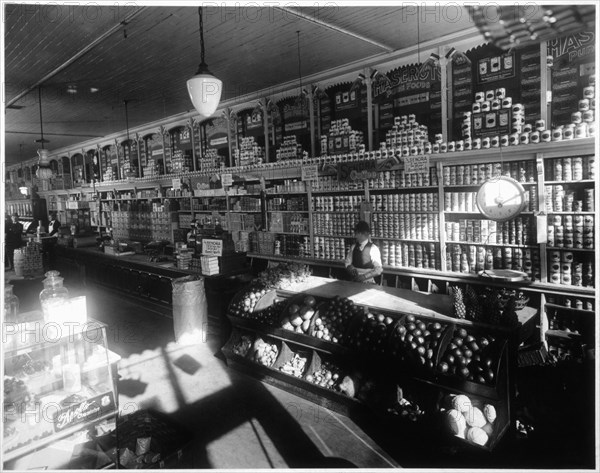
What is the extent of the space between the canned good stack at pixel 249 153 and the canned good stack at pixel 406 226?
2765mm

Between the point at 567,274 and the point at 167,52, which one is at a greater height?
the point at 167,52

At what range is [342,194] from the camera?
22.9ft

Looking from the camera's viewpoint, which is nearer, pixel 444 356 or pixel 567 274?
pixel 444 356

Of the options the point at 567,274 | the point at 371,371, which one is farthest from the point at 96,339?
the point at 567,274

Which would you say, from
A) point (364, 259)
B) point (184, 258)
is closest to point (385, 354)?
point (364, 259)

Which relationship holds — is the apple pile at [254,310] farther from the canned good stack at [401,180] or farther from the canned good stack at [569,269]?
the canned good stack at [569,269]

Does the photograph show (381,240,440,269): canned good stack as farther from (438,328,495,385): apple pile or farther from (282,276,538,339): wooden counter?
(438,328,495,385): apple pile

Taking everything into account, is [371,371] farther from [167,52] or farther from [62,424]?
[167,52]

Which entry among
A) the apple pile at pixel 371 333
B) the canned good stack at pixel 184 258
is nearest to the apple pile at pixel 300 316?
the apple pile at pixel 371 333

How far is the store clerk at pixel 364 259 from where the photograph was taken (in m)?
5.32

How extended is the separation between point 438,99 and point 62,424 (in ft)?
17.8

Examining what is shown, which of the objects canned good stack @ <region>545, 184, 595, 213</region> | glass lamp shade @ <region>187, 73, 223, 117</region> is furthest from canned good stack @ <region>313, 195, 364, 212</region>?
glass lamp shade @ <region>187, 73, 223, 117</region>

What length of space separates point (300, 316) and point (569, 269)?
3.11 m

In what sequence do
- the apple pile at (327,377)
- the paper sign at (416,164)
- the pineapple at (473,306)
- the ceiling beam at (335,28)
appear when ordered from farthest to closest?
the paper sign at (416,164) → the ceiling beam at (335,28) → the apple pile at (327,377) → the pineapple at (473,306)
